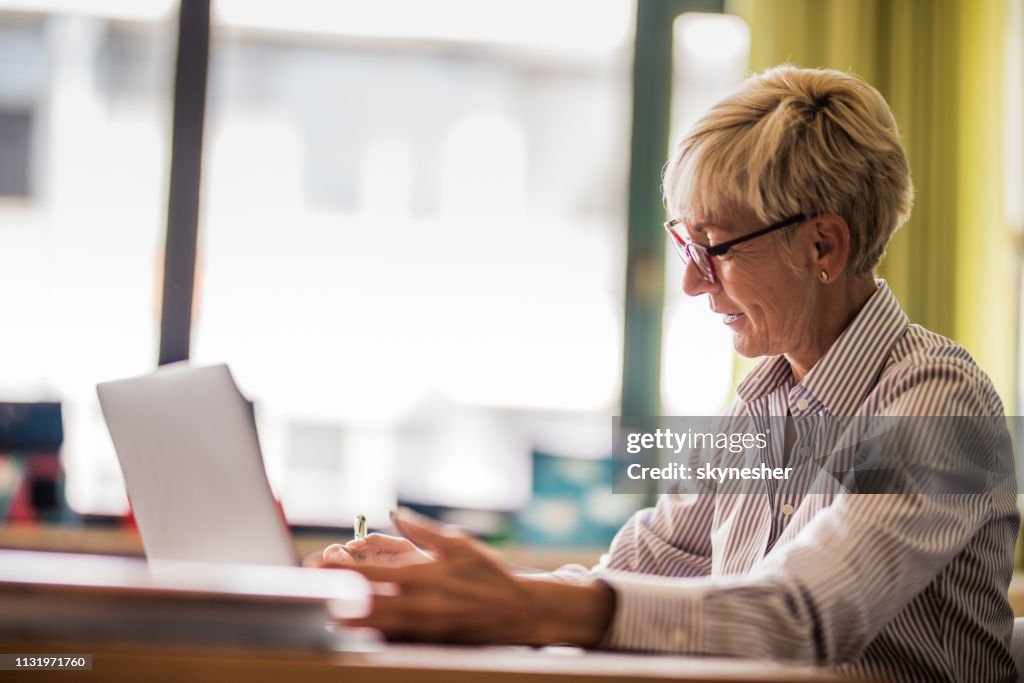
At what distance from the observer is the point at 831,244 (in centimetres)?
118

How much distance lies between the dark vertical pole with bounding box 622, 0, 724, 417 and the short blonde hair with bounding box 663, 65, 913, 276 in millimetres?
1688

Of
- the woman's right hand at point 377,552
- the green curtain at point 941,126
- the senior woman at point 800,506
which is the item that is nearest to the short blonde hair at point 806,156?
the senior woman at point 800,506

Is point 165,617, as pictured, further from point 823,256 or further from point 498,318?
point 498,318

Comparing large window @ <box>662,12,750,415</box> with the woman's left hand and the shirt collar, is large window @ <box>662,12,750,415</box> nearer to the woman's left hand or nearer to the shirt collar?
the shirt collar

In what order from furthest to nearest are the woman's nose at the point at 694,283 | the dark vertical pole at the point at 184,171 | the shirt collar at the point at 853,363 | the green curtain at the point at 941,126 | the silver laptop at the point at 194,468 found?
the dark vertical pole at the point at 184,171, the green curtain at the point at 941,126, the woman's nose at the point at 694,283, the shirt collar at the point at 853,363, the silver laptop at the point at 194,468

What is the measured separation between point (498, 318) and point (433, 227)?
0.38m

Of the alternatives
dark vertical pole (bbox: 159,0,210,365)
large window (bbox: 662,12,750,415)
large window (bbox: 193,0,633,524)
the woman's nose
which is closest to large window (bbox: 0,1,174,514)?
dark vertical pole (bbox: 159,0,210,365)

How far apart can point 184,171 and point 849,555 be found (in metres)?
2.57

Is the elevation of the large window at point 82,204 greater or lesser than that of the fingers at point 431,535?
greater

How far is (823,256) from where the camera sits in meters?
1.19

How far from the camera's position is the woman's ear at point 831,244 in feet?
3.81

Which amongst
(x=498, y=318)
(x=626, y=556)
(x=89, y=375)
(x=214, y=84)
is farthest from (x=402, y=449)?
(x=626, y=556)
